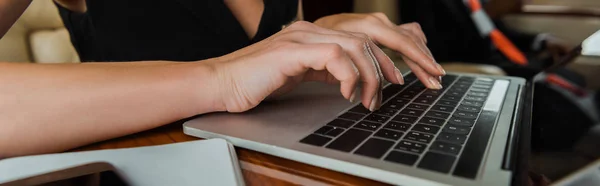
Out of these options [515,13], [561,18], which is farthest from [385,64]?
[561,18]

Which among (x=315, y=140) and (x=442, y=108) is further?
(x=442, y=108)

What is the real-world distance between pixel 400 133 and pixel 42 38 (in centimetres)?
92

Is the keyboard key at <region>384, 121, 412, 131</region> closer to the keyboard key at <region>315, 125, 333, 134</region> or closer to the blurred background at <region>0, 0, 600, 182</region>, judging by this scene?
the keyboard key at <region>315, 125, 333, 134</region>

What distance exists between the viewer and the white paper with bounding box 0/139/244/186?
29cm

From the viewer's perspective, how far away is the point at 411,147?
32 cm

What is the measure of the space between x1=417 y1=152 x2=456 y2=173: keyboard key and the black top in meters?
0.49

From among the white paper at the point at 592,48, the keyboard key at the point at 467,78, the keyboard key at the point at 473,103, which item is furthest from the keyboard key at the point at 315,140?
the white paper at the point at 592,48

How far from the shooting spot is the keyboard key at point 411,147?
0.32 m

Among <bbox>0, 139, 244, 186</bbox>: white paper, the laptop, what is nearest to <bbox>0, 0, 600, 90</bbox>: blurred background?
the laptop

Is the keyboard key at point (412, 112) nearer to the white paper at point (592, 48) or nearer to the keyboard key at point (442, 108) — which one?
the keyboard key at point (442, 108)

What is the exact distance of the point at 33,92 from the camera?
0.37m

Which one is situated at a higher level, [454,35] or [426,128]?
[426,128]

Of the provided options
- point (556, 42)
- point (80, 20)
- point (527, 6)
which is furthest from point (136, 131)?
point (527, 6)

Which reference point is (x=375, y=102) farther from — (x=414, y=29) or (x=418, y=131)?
(x=414, y=29)
